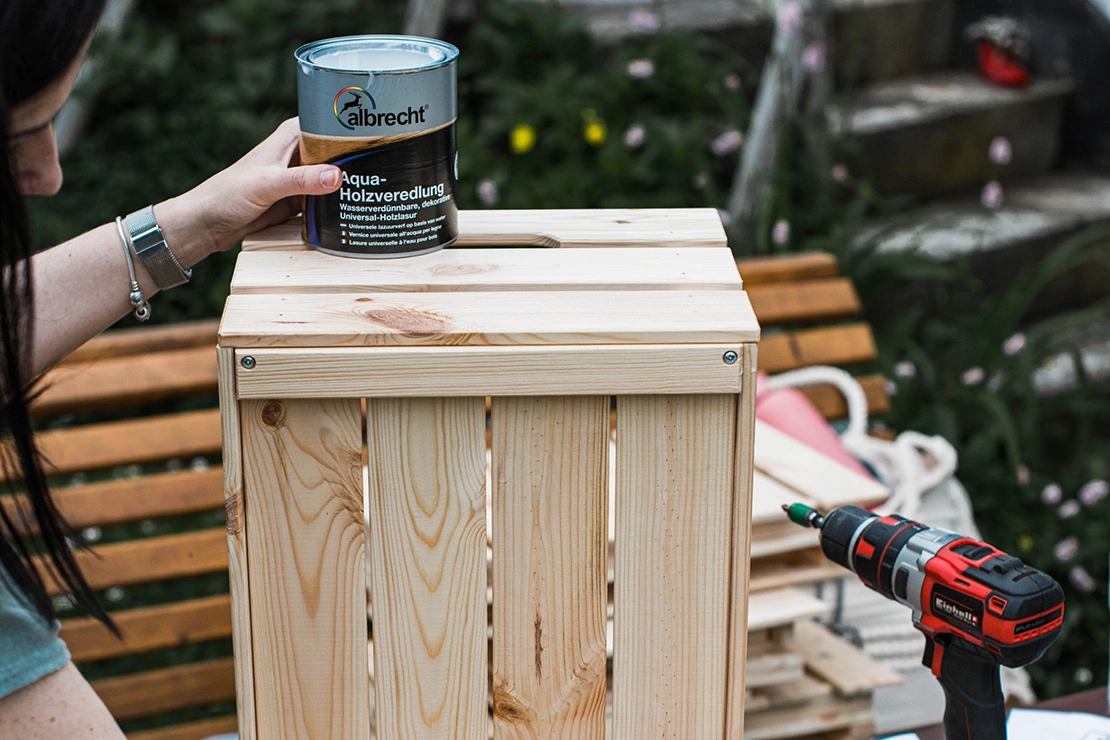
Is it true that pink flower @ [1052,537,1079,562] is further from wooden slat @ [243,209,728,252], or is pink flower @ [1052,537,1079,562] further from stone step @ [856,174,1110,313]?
wooden slat @ [243,209,728,252]

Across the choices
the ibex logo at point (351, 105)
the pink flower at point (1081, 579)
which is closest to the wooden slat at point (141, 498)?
the ibex logo at point (351, 105)

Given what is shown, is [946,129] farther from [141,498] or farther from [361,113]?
[361,113]

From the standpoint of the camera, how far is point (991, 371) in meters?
2.95

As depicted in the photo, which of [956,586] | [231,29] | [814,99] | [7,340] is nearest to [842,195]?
[814,99]

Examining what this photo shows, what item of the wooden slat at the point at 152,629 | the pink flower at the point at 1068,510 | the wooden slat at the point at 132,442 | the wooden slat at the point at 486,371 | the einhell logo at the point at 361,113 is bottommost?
the pink flower at the point at 1068,510

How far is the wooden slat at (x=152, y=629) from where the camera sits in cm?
209

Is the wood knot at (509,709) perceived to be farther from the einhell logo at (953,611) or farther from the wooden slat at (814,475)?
the wooden slat at (814,475)

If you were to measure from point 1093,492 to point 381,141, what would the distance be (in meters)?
2.23

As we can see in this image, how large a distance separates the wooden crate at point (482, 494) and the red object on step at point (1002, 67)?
3.03m

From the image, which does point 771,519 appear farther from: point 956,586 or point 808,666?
point 956,586

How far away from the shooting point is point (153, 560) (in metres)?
2.13

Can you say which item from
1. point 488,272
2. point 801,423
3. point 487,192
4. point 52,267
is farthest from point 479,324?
point 487,192

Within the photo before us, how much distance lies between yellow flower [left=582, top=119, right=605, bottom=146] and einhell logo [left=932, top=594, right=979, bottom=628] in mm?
2272

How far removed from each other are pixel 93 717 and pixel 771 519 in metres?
0.98
